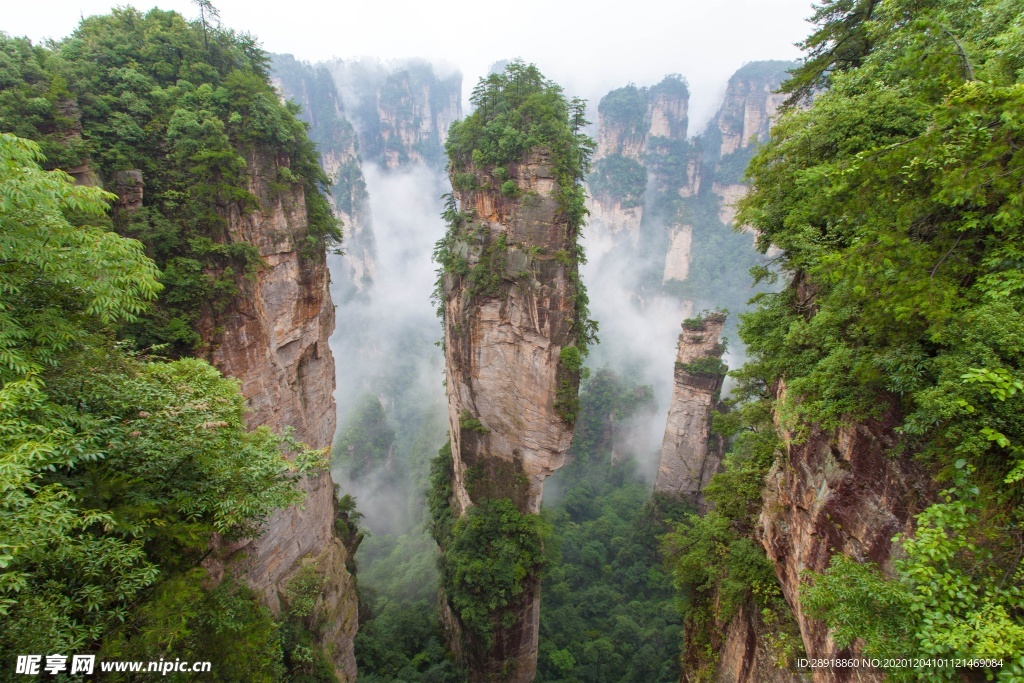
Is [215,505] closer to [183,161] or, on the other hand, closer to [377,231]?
[183,161]

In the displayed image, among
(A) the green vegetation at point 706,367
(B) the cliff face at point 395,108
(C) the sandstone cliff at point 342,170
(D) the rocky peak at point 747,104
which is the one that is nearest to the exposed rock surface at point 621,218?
(D) the rocky peak at point 747,104

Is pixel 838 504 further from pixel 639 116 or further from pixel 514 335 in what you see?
pixel 639 116

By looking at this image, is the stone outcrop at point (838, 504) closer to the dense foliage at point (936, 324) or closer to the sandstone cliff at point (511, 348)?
the dense foliage at point (936, 324)

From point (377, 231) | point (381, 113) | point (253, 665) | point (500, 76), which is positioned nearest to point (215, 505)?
point (253, 665)

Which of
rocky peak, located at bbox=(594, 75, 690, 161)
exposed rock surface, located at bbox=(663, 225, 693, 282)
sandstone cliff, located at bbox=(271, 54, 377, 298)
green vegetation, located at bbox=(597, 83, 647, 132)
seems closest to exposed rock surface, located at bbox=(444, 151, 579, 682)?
sandstone cliff, located at bbox=(271, 54, 377, 298)

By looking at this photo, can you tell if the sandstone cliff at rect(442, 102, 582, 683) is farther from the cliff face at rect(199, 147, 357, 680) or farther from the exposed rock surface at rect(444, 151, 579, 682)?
the cliff face at rect(199, 147, 357, 680)

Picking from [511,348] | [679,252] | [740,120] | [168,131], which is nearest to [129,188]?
[168,131]
